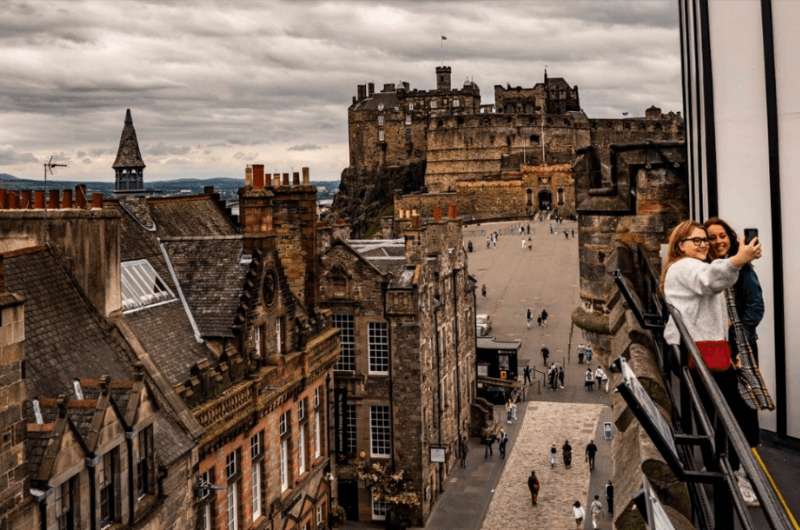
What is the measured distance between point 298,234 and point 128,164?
7.24 meters

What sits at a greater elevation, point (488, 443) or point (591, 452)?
point (591, 452)

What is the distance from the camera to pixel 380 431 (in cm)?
2795

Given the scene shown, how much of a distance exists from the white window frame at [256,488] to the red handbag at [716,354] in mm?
12914

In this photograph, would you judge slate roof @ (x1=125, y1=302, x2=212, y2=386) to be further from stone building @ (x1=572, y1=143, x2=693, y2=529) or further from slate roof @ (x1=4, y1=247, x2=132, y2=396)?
stone building @ (x1=572, y1=143, x2=693, y2=529)

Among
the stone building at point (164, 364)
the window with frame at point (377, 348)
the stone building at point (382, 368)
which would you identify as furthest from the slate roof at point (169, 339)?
the window with frame at point (377, 348)

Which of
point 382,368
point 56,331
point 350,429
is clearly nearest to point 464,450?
point 350,429

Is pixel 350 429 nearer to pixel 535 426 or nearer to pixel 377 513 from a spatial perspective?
pixel 377 513

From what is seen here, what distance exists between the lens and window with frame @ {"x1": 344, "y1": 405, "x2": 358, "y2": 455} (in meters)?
27.9

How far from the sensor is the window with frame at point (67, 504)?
29.6 ft

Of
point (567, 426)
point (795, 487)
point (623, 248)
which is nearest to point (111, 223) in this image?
point (623, 248)

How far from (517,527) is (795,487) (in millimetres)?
21989

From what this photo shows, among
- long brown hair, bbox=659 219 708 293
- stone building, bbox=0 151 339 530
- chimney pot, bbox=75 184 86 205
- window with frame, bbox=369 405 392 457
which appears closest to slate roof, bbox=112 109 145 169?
stone building, bbox=0 151 339 530

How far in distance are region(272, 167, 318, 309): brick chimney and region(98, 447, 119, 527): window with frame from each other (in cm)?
1147

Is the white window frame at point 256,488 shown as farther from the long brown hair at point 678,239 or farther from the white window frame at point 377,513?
the long brown hair at point 678,239
